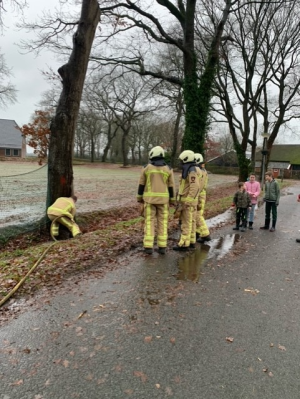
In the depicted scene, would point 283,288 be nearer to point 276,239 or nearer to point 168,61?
point 276,239

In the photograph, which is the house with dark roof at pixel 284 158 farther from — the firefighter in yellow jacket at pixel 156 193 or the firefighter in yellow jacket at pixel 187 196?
the firefighter in yellow jacket at pixel 156 193

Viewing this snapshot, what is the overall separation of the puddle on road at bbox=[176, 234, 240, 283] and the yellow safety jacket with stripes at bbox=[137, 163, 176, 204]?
1246 mm

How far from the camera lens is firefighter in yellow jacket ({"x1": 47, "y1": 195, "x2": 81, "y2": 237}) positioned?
8062mm

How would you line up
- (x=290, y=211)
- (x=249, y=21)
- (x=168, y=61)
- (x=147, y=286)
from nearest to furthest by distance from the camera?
(x=147, y=286), (x=290, y=211), (x=249, y=21), (x=168, y=61)

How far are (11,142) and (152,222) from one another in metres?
68.9

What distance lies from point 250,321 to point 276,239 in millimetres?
4940

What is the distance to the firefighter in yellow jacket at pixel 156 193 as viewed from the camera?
6.25 metres

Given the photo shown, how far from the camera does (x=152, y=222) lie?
6.39 metres

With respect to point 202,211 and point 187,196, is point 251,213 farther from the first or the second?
point 187,196

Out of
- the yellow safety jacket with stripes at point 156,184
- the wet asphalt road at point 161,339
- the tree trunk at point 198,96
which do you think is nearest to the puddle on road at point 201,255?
the wet asphalt road at point 161,339

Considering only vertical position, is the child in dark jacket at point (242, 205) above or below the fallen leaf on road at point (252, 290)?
above

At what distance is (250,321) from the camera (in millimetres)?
3848

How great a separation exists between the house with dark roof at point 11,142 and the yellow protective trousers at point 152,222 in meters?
67.2

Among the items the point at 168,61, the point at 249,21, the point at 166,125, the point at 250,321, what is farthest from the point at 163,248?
the point at 166,125
